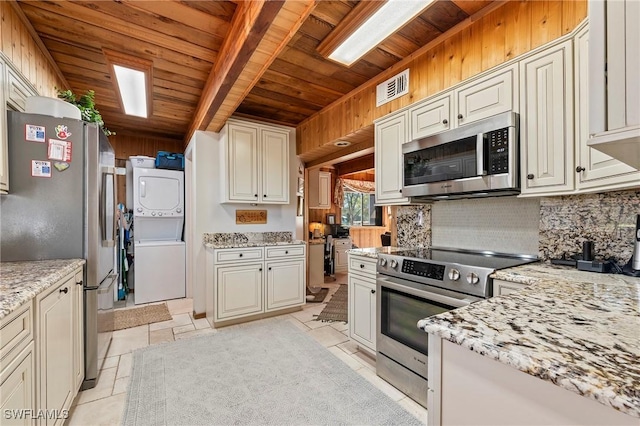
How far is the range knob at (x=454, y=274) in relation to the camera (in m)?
1.67

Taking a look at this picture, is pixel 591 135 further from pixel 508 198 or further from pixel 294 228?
pixel 294 228

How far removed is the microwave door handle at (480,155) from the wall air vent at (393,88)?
0.93 meters

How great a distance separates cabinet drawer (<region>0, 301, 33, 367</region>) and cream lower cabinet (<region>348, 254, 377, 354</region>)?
6.60 feet

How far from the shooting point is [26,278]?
138 cm

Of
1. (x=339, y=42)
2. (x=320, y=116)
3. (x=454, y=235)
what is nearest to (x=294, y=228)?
(x=320, y=116)

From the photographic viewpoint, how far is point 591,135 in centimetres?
67

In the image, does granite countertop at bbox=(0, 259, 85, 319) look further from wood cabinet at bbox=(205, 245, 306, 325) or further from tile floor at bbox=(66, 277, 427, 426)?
wood cabinet at bbox=(205, 245, 306, 325)

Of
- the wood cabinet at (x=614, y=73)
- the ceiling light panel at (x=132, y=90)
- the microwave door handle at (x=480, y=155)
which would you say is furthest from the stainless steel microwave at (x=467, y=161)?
the ceiling light panel at (x=132, y=90)

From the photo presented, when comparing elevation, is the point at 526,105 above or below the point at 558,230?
above

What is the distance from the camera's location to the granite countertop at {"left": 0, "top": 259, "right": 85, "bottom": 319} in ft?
3.52

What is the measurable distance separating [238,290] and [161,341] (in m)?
0.87

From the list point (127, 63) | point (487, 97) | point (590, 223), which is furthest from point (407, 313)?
point (127, 63)

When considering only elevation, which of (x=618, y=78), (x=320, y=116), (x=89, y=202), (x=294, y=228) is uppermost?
(x=320, y=116)

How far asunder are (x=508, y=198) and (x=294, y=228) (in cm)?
274
